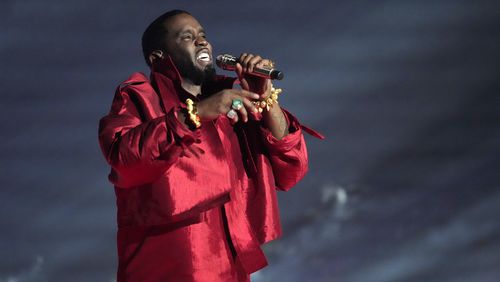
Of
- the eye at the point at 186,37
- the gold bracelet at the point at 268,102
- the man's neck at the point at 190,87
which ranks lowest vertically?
the gold bracelet at the point at 268,102

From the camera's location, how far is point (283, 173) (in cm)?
235

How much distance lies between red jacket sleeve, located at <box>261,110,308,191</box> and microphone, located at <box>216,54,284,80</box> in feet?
A: 0.80

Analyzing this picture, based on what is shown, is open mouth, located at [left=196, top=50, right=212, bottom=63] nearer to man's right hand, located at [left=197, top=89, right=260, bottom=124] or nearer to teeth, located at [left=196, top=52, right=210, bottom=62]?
teeth, located at [left=196, top=52, right=210, bottom=62]

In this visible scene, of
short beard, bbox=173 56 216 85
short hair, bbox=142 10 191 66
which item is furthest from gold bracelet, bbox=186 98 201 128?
short hair, bbox=142 10 191 66

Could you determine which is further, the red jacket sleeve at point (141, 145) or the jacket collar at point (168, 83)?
the jacket collar at point (168, 83)

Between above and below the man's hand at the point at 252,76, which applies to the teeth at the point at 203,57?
above

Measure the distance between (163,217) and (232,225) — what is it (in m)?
0.26

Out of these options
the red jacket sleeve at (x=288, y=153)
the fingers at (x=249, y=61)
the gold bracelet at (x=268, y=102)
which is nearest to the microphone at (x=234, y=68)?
the fingers at (x=249, y=61)

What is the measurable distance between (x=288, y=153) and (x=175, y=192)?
1.48 ft

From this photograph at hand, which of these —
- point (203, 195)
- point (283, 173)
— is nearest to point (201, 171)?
point (203, 195)

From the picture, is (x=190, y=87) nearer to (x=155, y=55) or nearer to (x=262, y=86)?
(x=155, y=55)

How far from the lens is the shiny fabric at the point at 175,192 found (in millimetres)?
1878

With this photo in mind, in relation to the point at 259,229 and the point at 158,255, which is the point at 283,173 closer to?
the point at 259,229

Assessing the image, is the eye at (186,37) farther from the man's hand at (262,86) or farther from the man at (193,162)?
the man's hand at (262,86)
